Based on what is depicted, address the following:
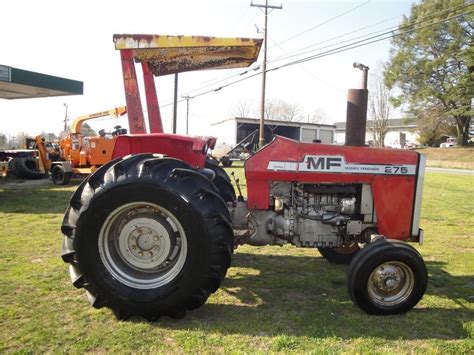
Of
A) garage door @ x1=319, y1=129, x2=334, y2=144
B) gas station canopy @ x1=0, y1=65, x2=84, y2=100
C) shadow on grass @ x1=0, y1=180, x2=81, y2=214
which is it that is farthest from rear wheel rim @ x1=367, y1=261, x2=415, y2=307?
garage door @ x1=319, y1=129, x2=334, y2=144

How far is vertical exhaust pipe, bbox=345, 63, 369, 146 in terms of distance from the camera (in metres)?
3.92

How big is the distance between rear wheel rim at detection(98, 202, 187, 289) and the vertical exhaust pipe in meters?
1.87

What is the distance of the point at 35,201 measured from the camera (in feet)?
33.3

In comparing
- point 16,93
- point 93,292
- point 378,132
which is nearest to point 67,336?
point 93,292

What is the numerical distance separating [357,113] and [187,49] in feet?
5.56

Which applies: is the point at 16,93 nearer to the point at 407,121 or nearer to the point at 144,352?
the point at 144,352

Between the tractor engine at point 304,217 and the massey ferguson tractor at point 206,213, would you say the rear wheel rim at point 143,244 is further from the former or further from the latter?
the tractor engine at point 304,217

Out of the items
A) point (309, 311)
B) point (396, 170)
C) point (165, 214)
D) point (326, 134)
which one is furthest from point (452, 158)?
point (165, 214)

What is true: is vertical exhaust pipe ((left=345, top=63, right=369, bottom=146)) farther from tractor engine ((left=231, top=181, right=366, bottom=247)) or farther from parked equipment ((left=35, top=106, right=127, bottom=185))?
parked equipment ((left=35, top=106, right=127, bottom=185))

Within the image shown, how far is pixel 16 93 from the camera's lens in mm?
19125

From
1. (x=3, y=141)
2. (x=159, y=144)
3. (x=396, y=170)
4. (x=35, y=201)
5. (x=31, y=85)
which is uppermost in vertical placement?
(x=31, y=85)

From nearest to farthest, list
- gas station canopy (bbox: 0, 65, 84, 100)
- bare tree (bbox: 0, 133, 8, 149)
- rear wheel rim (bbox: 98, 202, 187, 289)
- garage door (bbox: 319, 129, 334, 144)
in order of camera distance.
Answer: rear wheel rim (bbox: 98, 202, 187, 289) → gas station canopy (bbox: 0, 65, 84, 100) → garage door (bbox: 319, 129, 334, 144) → bare tree (bbox: 0, 133, 8, 149)

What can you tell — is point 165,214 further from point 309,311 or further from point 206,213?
point 309,311

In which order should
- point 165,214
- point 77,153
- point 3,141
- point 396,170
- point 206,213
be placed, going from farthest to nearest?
point 3,141 → point 77,153 → point 396,170 → point 165,214 → point 206,213
